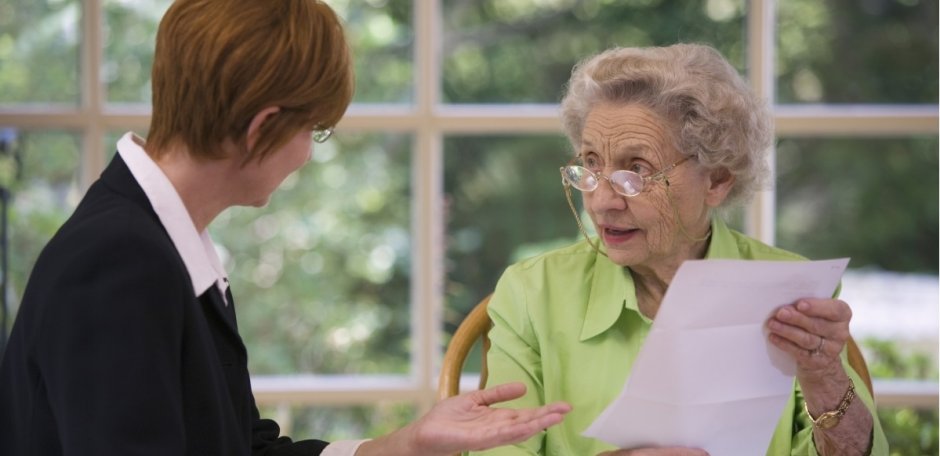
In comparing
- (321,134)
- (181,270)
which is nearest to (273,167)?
(321,134)

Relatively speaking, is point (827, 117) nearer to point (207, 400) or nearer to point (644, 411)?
point (644, 411)

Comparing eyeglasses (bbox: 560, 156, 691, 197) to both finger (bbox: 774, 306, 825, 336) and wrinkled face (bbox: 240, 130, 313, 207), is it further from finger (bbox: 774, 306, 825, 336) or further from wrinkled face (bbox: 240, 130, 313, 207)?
wrinkled face (bbox: 240, 130, 313, 207)

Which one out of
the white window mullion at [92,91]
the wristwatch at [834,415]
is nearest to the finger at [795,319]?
the wristwatch at [834,415]

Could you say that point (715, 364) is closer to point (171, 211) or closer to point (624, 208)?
point (624, 208)

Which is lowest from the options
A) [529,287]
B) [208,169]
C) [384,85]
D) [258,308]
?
[258,308]

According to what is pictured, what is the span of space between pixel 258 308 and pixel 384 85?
0.78 meters

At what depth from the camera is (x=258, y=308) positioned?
3.33 m

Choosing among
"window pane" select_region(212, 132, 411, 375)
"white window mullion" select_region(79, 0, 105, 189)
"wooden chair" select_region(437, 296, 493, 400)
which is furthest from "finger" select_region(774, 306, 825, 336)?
"white window mullion" select_region(79, 0, 105, 189)

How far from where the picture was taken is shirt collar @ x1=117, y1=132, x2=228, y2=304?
131 centimetres

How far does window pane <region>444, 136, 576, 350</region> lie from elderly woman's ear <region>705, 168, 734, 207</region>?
4.34 feet

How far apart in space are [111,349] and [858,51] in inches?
107

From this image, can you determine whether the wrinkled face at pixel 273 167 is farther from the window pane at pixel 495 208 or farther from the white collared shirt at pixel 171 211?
the window pane at pixel 495 208

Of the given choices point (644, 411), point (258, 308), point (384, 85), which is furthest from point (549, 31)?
point (644, 411)

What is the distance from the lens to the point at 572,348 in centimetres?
191
